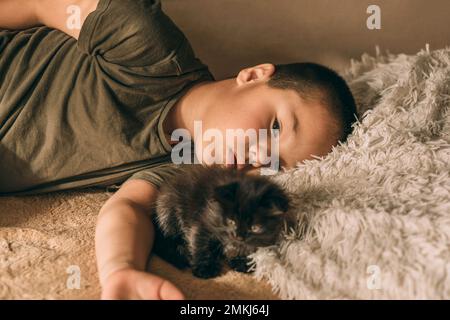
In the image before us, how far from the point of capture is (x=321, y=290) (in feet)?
2.91

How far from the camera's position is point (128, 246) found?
0.95m

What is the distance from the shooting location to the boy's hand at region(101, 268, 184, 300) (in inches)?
32.8

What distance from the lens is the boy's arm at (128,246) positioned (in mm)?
844

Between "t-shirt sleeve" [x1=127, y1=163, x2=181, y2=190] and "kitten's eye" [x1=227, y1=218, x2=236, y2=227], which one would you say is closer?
"kitten's eye" [x1=227, y1=218, x2=236, y2=227]

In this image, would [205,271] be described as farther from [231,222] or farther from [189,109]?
[189,109]

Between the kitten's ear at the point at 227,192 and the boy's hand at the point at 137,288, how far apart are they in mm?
204

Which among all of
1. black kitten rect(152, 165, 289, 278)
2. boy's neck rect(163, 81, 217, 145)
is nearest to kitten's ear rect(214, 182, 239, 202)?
black kitten rect(152, 165, 289, 278)

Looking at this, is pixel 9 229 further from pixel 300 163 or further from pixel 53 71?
pixel 300 163

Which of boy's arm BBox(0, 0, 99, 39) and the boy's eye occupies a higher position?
boy's arm BBox(0, 0, 99, 39)

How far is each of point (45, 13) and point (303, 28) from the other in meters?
0.78

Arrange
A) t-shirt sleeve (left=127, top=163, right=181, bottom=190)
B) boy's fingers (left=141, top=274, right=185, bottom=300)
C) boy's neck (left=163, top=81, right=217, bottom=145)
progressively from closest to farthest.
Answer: boy's fingers (left=141, top=274, right=185, bottom=300) < t-shirt sleeve (left=127, top=163, right=181, bottom=190) < boy's neck (left=163, top=81, right=217, bottom=145)

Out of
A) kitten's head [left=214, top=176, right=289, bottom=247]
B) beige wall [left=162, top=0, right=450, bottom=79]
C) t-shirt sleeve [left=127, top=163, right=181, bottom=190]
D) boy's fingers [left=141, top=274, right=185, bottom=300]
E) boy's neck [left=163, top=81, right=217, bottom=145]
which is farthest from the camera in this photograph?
beige wall [left=162, top=0, right=450, bottom=79]

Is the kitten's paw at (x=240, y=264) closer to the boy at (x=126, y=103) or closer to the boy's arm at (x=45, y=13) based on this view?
the boy at (x=126, y=103)

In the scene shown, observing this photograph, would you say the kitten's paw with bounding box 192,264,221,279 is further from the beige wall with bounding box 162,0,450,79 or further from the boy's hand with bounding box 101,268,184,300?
the beige wall with bounding box 162,0,450,79
